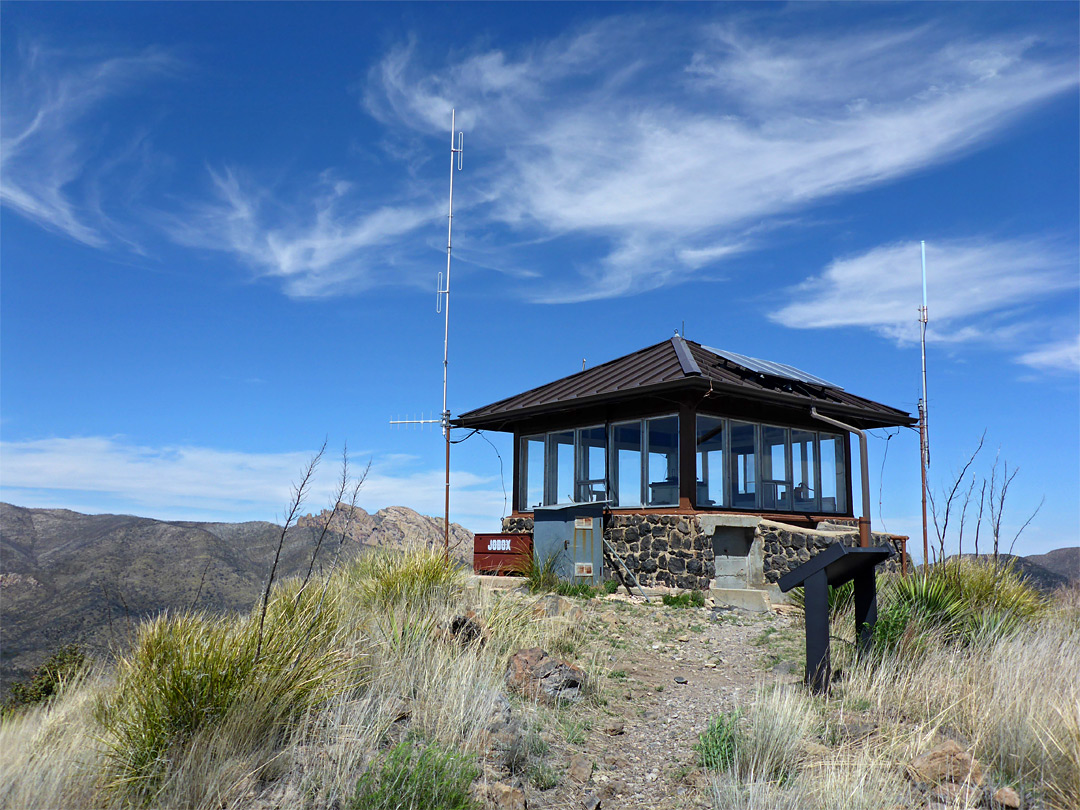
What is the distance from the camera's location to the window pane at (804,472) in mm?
18281

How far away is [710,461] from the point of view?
54.1 feet

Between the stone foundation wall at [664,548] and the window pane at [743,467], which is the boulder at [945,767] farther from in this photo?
the window pane at [743,467]

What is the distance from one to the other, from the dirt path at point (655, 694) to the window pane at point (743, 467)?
437cm

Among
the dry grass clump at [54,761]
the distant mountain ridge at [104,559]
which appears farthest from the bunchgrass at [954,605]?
the distant mountain ridge at [104,559]

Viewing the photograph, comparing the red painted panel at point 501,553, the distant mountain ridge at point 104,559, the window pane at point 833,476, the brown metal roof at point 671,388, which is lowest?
the distant mountain ridge at point 104,559

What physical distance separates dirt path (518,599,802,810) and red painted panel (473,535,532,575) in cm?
361

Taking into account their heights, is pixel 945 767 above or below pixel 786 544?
below

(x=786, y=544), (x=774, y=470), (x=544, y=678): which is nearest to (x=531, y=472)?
(x=774, y=470)

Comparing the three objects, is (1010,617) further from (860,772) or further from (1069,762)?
(860,772)

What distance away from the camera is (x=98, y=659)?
282 inches

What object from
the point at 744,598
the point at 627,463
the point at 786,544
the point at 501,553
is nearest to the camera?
the point at 744,598

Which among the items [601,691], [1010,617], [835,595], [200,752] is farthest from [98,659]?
[1010,617]

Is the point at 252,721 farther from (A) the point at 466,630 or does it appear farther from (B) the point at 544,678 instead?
(A) the point at 466,630

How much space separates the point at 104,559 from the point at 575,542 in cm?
2194
